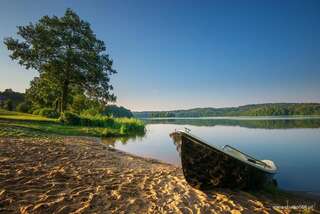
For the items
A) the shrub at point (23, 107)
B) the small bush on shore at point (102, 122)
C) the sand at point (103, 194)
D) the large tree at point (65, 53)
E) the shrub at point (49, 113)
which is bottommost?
the sand at point (103, 194)

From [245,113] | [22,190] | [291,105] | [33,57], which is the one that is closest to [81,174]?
→ [22,190]

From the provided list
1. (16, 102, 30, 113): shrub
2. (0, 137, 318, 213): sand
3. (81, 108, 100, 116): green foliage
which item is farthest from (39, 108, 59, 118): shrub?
(0, 137, 318, 213): sand

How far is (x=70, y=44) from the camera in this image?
1009 inches

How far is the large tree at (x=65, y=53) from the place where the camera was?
79.7 ft

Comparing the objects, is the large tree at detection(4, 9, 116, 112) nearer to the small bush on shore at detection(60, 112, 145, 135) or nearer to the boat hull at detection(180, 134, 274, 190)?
the small bush on shore at detection(60, 112, 145, 135)

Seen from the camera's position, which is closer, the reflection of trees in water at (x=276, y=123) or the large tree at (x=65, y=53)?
the large tree at (x=65, y=53)

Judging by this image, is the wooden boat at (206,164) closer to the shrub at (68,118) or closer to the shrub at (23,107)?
the shrub at (68,118)

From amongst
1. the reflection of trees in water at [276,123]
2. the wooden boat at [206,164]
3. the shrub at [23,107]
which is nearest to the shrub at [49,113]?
the shrub at [23,107]

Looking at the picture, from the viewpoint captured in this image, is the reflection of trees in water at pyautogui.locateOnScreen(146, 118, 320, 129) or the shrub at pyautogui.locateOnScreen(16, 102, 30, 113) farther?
the shrub at pyautogui.locateOnScreen(16, 102, 30, 113)

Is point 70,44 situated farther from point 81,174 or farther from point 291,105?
point 291,105

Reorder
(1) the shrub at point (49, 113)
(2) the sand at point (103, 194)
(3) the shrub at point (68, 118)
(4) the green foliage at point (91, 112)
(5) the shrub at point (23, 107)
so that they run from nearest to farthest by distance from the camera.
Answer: (2) the sand at point (103, 194)
(3) the shrub at point (68, 118)
(4) the green foliage at point (91, 112)
(1) the shrub at point (49, 113)
(5) the shrub at point (23, 107)

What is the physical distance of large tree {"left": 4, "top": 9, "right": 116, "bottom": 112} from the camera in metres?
24.3

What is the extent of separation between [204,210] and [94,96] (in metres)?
25.5

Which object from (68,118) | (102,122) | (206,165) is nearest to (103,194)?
(206,165)
